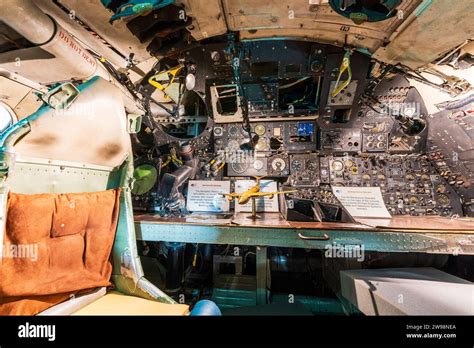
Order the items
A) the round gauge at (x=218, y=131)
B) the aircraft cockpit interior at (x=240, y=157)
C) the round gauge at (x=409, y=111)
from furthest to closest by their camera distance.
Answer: the round gauge at (x=218, y=131) → the round gauge at (x=409, y=111) → the aircraft cockpit interior at (x=240, y=157)

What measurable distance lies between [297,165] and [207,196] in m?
1.65

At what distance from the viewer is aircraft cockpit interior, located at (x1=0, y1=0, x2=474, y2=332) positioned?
4.50ft

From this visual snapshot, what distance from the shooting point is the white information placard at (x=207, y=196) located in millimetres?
2910

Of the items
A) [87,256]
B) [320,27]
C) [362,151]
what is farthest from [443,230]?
[87,256]

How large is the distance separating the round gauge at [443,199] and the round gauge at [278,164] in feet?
8.10

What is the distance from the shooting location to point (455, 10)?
1.74 meters

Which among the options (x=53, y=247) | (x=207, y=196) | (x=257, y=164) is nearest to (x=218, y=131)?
(x=257, y=164)

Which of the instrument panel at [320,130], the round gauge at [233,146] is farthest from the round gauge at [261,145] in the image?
the round gauge at [233,146]

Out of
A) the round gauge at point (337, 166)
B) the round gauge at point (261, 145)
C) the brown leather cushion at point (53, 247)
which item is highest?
the round gauge at point (261, 145)

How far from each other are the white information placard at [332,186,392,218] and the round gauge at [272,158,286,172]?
2.96ft

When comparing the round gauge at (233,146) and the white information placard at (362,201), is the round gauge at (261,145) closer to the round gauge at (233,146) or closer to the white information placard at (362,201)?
the round gauge at (233,146)

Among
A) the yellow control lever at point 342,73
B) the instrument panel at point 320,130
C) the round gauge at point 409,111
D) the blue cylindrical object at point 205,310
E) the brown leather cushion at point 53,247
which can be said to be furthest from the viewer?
the round gauge at point 409,111

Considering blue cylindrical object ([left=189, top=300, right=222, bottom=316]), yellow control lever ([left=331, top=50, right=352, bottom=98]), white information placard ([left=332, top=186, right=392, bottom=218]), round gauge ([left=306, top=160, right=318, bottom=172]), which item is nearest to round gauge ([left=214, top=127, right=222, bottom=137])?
round gauge ([left=306, top=160, right=318, bottom=172])

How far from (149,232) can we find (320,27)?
328cm
